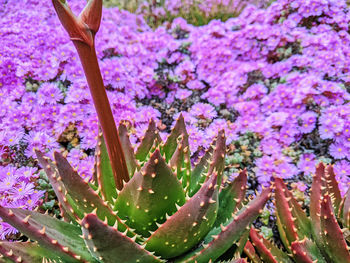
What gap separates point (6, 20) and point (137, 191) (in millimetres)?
2327

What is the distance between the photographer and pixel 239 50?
9.30 ft

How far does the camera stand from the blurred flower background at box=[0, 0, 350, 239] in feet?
6.01

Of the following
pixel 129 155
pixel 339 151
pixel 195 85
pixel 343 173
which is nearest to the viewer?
pixel 129 155

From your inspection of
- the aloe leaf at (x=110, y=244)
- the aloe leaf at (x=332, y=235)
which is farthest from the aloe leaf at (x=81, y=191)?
the aloe leaf at (x=332, y=235)

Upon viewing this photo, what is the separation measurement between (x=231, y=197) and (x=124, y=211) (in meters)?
0.41

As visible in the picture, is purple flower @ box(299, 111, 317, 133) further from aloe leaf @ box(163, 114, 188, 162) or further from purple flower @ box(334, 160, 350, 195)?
aloe leaf @ box(163, 114, 188, 162)

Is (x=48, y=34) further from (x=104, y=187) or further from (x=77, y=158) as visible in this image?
(x=104, y=187)

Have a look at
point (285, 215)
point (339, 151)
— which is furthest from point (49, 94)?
point (339, 151)

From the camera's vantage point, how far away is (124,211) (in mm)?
1016

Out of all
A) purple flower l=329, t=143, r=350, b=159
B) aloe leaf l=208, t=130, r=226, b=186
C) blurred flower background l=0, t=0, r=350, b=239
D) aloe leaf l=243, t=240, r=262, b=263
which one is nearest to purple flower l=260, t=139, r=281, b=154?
blurred flower background l=0, t=0, r=350, b=239

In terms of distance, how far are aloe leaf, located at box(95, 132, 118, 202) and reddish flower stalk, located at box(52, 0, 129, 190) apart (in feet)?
0.67

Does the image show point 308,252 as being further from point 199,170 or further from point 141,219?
point 141,219

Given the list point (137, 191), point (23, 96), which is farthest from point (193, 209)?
point (23, 96)

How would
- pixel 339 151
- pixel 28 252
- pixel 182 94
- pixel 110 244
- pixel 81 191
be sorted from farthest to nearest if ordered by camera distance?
pixel 182 94
pixel 339 151
pixel 28 252
pixel 81 191
pixel 110 244
